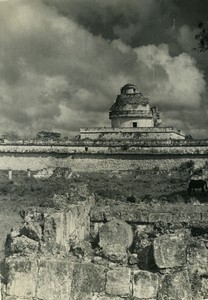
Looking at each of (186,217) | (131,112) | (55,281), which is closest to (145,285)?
(55,281)

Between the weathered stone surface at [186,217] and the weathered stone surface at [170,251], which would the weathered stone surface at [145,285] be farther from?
the weathered stone surface at [186,217]

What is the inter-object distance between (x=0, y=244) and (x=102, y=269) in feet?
18.6

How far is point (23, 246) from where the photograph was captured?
498 centimetres

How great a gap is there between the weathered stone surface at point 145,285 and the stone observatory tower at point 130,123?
37.2 metres

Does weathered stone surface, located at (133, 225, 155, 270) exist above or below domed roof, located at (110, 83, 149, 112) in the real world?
below

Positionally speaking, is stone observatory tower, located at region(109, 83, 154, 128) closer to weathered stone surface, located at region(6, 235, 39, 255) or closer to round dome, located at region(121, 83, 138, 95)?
round dome, located at region(121, 83, 138, 95)

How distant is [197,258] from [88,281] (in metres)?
1.30

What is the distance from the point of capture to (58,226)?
5500mm

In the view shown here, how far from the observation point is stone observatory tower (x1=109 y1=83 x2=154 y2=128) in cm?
4344

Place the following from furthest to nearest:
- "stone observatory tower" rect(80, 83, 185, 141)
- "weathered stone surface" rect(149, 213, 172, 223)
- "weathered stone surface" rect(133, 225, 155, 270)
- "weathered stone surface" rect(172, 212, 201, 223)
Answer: "stone observatory tower" rect(80, 83, 185, 141) → "weathered stone surface" rect(172, 212, 201, 223) → "weathered stone surface" rect(149, 213, 172, 223) → "weathered stone surface" rect(133, 225, 155, 270)

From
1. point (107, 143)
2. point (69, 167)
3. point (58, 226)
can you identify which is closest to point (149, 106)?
point (107, 143)

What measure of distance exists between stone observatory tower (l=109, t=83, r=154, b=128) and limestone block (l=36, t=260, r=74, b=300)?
39232mm

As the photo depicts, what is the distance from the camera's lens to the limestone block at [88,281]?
14.7ft

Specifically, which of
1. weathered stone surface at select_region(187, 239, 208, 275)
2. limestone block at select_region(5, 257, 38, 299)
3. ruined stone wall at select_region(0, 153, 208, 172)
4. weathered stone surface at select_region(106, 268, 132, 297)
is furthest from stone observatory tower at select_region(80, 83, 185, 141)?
weathered stone surface at select_region(106, 268, 132, 297)
